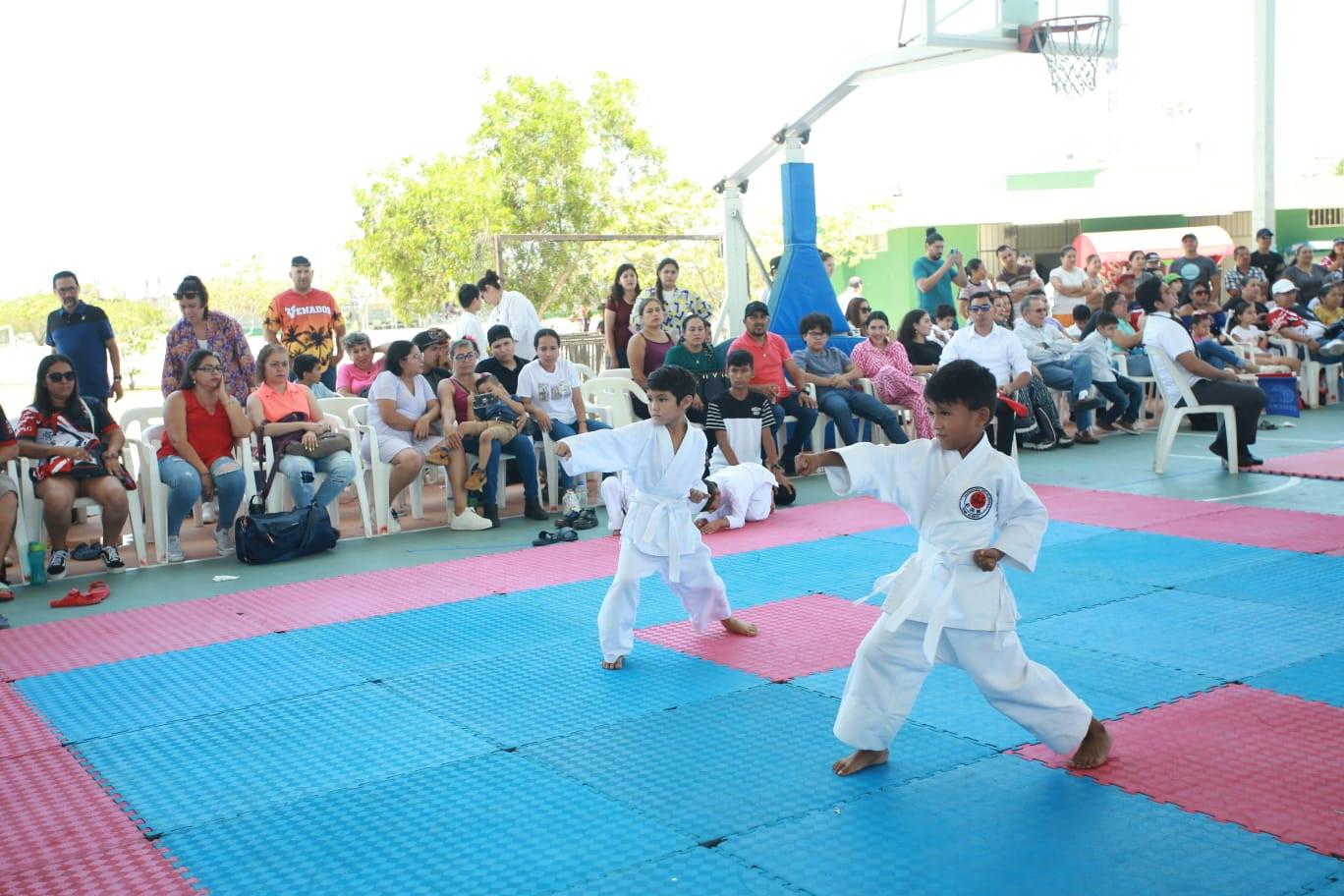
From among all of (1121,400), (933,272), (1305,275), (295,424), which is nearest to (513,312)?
(295,424)

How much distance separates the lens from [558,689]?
4371 mm

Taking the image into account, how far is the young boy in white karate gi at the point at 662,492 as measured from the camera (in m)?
4.65

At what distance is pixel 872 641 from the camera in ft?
11.0

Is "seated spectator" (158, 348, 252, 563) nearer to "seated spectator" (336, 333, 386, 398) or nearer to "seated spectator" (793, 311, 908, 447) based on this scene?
"seated spectator" (336, 333, 386, 398)

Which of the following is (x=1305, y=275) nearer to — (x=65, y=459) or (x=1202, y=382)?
(x=1202, y=382)

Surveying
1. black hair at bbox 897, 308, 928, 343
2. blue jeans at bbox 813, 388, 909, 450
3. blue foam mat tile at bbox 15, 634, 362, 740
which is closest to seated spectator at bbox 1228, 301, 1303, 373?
black hair at bbox 897, 308, 928, 343

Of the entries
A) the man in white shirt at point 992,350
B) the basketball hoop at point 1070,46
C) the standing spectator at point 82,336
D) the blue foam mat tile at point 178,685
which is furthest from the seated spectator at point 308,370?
the basketball hoop at point 1070,46

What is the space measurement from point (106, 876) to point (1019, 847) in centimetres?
220

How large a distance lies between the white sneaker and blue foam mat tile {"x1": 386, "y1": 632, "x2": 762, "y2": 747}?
2.94 meters

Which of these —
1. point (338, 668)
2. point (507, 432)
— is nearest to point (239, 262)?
point (507, 432)

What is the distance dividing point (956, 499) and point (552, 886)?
1.46 metres

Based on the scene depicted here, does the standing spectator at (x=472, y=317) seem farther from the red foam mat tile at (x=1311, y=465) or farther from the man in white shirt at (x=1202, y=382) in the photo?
the red foam mat tile at (x=1311, y=465)

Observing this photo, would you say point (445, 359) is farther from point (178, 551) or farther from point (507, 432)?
point (178, 551)

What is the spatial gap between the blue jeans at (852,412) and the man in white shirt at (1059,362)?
185 cm
